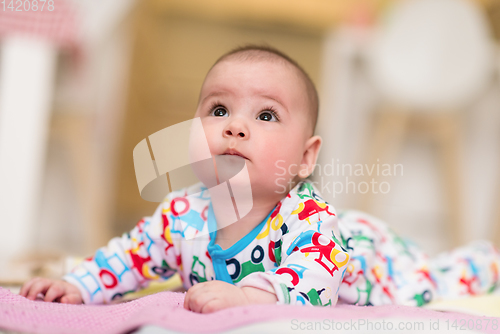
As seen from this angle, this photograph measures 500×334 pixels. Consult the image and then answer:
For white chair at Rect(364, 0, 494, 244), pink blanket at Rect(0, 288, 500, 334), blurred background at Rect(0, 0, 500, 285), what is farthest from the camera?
white chair at Rect(364, 0, 494, 244)

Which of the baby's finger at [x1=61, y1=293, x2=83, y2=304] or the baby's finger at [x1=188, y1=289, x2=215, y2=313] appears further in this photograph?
the baby's finger at [x1=61, y1=293, x2=83, y2=304]

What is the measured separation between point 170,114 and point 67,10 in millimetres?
1152

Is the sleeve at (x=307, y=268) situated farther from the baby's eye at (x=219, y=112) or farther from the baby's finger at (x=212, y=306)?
the baby's eye at (x=219, y=112)

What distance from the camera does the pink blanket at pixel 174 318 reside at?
1.18 ft

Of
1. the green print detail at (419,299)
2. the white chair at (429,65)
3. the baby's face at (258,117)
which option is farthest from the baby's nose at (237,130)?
the white chair at (429,65)

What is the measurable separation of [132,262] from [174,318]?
27 centimetres

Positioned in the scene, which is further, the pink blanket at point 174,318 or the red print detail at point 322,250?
the red print detail at point 322,250

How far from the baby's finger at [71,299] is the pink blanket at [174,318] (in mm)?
80

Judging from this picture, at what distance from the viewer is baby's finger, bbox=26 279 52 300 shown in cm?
54

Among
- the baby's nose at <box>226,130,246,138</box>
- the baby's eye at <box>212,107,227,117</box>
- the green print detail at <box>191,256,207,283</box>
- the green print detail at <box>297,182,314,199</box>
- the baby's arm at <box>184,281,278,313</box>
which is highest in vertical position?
the baby's eye at <box>212,107,227,117</box>

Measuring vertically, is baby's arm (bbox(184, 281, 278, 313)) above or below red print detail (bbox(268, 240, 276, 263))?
below

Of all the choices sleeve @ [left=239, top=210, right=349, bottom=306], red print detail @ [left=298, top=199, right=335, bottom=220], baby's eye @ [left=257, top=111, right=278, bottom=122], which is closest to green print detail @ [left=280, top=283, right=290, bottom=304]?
sleeve @ [left=239, top=210, right=349, bottom=306]

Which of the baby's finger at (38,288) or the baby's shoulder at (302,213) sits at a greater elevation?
the baby's shoulder at (302,213)

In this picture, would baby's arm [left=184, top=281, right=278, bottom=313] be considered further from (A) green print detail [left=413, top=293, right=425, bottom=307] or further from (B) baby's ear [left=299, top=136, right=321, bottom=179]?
(A) green print detail [left=413, top=293, right=425, bottom=307]
